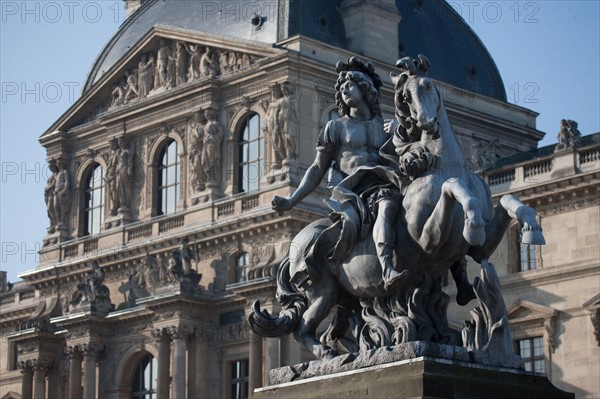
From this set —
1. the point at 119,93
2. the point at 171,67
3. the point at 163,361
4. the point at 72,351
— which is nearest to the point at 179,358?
the point at 163,361

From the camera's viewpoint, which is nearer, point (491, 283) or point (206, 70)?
point (491, 283)

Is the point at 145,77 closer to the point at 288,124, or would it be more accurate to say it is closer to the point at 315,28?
the point at 315,28

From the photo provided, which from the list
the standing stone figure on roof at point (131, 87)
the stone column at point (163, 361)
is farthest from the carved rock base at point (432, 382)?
the standing stone figure on roof at point (131, 87)

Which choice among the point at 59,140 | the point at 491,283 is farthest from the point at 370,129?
the point at 59,140

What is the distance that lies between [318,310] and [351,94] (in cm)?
152

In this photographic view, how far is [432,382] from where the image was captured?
9.18m

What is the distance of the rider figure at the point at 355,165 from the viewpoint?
10148 mm

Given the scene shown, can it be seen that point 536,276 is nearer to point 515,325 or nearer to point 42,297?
point 515,325

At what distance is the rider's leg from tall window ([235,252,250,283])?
4155 cm

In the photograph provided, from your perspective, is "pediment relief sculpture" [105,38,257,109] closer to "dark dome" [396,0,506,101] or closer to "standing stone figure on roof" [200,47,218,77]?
"standing stone figure on roof" [200,47,218,77]

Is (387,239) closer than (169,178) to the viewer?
Yes

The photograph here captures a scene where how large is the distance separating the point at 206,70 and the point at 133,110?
3.78m

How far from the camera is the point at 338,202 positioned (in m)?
10.3

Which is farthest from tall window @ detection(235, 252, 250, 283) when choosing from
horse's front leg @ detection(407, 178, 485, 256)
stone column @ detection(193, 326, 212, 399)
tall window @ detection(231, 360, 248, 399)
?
horse's front leg @ detection(407, 178, 485, 256)
